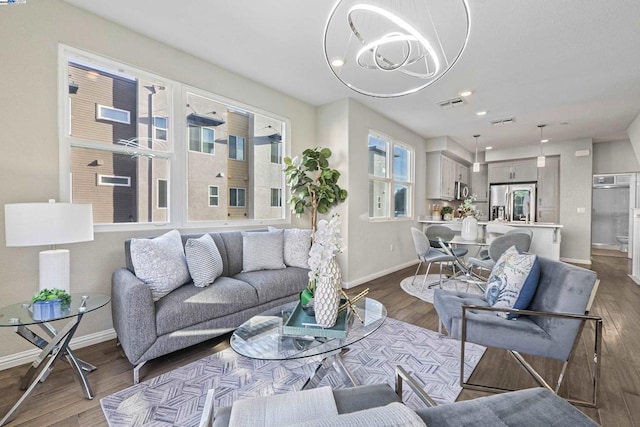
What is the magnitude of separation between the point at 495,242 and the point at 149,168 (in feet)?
14.3

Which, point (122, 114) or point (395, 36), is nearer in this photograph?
point (395, 36)

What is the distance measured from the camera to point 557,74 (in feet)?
11.1

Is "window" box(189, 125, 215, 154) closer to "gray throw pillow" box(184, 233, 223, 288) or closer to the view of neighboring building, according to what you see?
the view of neighboring building

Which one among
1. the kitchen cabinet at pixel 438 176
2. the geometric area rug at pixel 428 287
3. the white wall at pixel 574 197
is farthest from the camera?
the kitchen cabinet at pixel 438 176

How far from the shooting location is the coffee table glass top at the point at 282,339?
149cm

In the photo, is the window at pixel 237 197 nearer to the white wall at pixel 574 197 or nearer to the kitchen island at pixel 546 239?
the kitchen island at pixel 546 239

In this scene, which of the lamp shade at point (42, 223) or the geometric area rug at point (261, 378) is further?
the lamp shade at point (42, 223)

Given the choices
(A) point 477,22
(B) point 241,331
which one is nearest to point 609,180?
(A) point 477,22

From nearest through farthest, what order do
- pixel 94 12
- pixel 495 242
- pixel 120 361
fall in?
pixel 120 361, pixel 94 12, pixel 495 242

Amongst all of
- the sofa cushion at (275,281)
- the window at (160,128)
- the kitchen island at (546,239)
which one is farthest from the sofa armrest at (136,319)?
the kitchen island at (546,239)

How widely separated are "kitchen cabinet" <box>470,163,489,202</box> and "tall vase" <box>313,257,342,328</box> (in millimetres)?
7938

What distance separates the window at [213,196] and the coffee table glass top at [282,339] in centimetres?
191

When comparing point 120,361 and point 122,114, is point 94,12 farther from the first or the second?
point 120,361

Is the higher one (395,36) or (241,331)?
(395,36)
